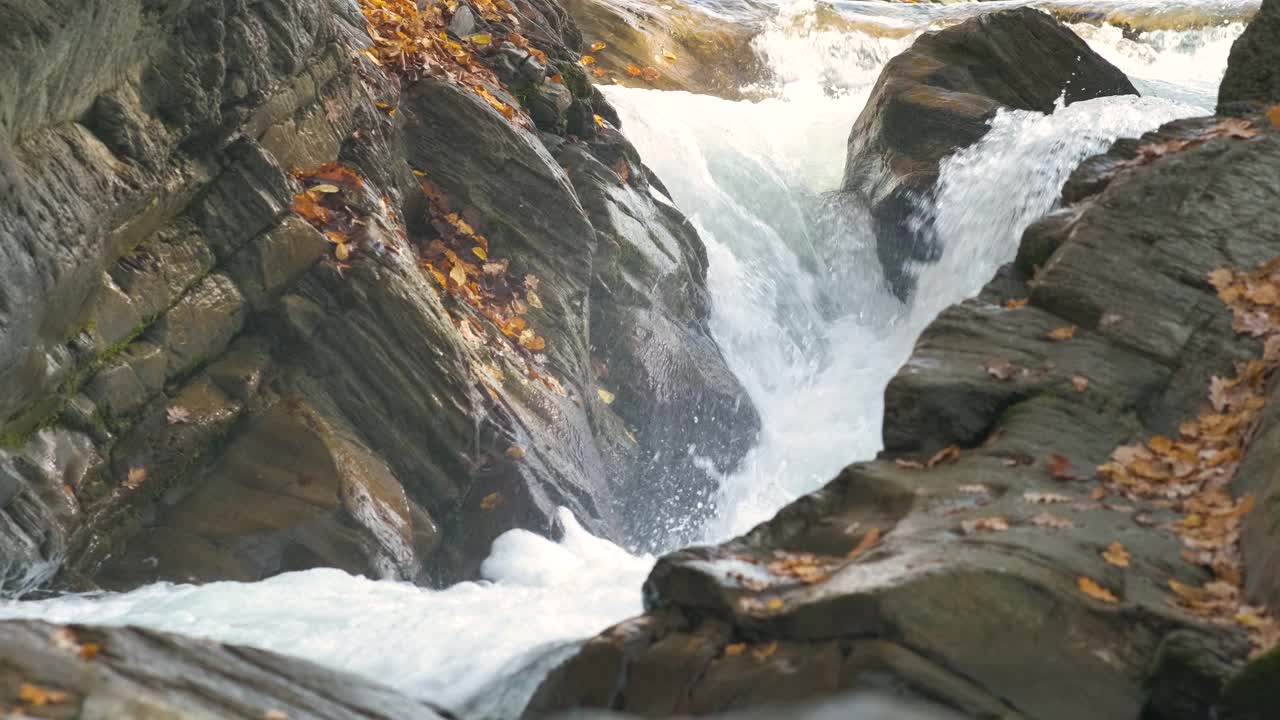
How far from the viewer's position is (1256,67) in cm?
936

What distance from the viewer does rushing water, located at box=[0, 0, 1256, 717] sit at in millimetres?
7348

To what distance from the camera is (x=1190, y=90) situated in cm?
2111

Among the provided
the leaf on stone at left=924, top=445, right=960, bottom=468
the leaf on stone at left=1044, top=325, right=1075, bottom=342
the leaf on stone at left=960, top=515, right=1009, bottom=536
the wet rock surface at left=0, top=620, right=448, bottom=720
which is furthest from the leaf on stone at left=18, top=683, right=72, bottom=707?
the leaf on stone at left=1044, top=325, right=1075, bottom=342

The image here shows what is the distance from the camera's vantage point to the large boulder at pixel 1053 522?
4.84 metres

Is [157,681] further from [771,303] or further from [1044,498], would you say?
[771,303]

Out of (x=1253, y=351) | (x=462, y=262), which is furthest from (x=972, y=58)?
(x=1253, y=351)

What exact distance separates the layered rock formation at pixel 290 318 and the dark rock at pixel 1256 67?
556cm

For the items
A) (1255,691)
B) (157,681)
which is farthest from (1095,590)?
(157,681)

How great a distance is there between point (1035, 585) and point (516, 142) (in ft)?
26.8

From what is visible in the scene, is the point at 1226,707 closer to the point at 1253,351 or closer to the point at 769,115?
the point at 1253,351

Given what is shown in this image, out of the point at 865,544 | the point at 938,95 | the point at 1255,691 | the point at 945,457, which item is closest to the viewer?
the point at 1255,691

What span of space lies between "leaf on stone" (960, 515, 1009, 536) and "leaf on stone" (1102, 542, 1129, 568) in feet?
1.33

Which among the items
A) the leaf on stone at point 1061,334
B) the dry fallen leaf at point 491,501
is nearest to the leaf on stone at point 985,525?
the leaf on stone at point 1061,334

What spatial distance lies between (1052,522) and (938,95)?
437 inches
